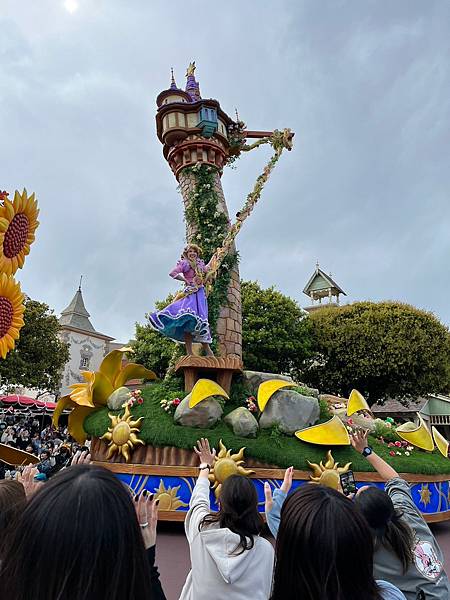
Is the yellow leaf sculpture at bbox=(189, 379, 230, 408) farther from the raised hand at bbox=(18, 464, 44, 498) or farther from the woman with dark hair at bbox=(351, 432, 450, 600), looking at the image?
the woman with dark hair at bbox=(351, 432, 450, 600)

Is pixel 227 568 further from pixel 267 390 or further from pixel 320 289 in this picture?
pixel 320 289

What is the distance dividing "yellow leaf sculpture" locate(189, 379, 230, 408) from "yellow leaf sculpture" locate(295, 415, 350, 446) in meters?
1.45

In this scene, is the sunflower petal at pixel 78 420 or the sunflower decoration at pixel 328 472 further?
the sunflower petal at pixel 78 420

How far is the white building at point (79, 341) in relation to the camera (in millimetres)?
34531

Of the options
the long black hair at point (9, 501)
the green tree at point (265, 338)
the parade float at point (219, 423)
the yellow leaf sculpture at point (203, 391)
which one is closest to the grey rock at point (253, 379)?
the parade float at point (219, 423)

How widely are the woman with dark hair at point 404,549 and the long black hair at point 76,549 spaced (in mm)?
1288

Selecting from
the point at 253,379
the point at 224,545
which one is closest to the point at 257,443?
the point at 253,379

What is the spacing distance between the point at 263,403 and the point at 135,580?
6795 millimetres

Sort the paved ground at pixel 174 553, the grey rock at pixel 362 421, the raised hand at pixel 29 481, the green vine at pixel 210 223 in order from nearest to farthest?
the raised hand at pixel 29 481, the paved ground at pixel 174 553, the grey rock at pixel 362 421, the green vine at pixel 210 223

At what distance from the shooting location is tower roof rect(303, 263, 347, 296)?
3212 cm

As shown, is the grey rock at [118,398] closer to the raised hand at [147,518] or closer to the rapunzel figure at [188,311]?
the rapunzel figure at [188,311]

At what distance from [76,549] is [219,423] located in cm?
687

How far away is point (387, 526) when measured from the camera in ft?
6.99

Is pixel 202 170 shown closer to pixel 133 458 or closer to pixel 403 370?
pixel 133 458
